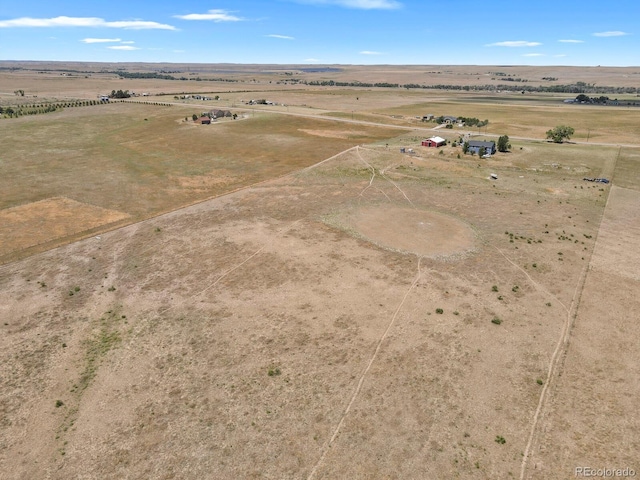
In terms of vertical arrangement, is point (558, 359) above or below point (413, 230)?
below

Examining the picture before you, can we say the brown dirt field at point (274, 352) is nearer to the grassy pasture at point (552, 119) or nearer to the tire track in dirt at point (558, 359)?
the tire track in dirt at point (558, 359)

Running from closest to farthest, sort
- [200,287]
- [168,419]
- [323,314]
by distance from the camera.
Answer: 1. [168,419]
2. [323,314]
3. [200,287]

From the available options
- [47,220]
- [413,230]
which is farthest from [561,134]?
[47,220]

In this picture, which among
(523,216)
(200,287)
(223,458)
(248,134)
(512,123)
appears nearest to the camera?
(223,458)

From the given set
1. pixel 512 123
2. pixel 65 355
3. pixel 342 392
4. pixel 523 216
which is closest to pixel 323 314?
pixel 342 392

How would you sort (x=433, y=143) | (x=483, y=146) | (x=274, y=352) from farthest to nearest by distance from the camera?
(x=433, y=143)
(x=483, y=146)
(x=274, y=352)

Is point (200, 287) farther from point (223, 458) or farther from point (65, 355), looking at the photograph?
point (223, 458)

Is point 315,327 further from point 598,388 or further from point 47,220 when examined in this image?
point 47,220
